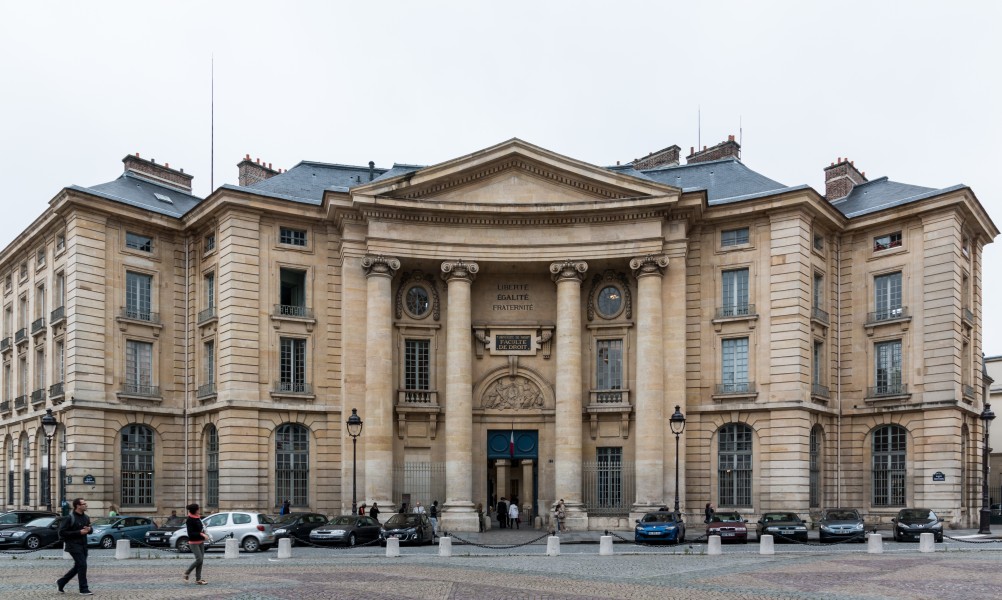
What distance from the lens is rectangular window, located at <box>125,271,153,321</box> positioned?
45031 millimetres

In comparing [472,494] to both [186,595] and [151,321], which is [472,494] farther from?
[186,595]

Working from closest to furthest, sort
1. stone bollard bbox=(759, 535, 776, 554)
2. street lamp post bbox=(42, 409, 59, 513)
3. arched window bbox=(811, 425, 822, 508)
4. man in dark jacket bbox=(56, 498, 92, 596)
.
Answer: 1. man in dark jacket bbox=(56, 498, 92, 596)
2. stone bollard bbox=(759, 535, 776, 554)
3. street lamp post bbox=(42, 409, 59, 513)
4. arched window bbox=(811, 425, 822, 508)

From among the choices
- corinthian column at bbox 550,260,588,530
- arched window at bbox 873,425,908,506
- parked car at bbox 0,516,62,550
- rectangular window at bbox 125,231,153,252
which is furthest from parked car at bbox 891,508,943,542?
rectangular window at bbox 125,231,153,252

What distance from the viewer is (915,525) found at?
121 feet

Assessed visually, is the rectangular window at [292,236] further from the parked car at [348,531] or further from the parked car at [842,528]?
the parked car at [842,528]

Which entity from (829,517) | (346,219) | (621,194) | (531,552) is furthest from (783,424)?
(346,219)

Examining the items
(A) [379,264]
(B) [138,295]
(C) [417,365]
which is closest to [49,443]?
(B) [138,295]

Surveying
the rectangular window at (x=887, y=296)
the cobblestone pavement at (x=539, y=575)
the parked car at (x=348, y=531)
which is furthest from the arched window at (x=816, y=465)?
the parked car at (x=348, y=531)

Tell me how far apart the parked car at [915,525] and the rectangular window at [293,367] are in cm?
2404

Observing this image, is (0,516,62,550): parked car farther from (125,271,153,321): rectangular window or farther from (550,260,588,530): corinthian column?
(550,260,588,530): corinthian column

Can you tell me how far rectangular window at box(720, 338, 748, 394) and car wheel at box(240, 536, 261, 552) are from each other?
20.8 metres

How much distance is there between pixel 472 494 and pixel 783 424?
13609 millimetres

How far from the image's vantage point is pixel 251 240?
43906 millimetres

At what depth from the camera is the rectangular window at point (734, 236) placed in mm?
45094
